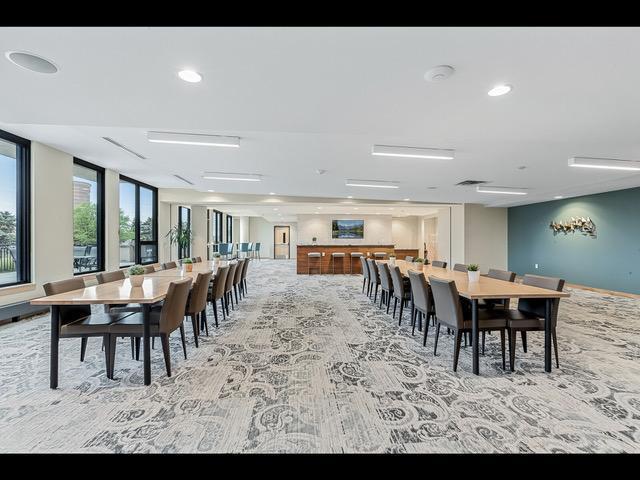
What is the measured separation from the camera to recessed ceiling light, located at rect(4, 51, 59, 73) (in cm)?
203

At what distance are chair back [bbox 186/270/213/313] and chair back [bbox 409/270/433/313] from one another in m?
2.48

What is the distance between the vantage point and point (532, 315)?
316 centimetres

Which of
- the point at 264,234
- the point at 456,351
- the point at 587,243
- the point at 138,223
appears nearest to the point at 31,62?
the point at 456,351

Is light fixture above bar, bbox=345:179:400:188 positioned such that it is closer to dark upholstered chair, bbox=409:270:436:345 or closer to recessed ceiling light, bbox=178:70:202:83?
dark upholstered chair, bbox=409:270:436:345

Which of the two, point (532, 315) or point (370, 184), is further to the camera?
point (370, 184)

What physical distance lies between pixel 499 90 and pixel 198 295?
3.53m

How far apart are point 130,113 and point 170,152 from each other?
2192mm

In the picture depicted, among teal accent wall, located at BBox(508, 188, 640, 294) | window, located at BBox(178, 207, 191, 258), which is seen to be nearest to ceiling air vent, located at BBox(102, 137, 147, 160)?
window, located at BBox(178, 207, 191, 258)

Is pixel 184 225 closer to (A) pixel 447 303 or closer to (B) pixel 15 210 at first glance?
(B) pixel 15 210

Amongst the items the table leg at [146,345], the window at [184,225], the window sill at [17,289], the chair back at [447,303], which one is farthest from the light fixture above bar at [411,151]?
the window at [184,225]

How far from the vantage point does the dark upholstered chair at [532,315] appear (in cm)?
296

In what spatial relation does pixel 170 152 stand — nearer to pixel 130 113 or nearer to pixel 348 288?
pixel 130 113
